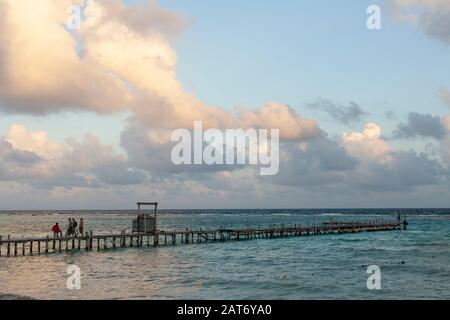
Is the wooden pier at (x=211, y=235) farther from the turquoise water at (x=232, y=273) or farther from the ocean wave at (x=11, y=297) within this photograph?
the ocean wave at (x=11, y=297)

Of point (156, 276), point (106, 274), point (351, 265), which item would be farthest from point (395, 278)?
point (106, 274)

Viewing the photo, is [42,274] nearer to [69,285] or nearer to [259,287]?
[69,285]

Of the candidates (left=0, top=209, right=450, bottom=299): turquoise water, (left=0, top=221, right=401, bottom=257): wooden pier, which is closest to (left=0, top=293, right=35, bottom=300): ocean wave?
(left=0, top=209, right=450, bottom=299): turquoise water

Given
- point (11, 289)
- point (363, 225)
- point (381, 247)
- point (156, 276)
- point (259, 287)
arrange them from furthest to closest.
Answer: point (363, 225) < point (381, 247) < point (156, 276) < point (259, 287) < point (11, 289)

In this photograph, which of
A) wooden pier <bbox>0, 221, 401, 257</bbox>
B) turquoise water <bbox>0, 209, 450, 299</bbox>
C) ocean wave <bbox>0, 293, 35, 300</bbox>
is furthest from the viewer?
wooden pier <bbox>0, 221, 401, 257</bbox>

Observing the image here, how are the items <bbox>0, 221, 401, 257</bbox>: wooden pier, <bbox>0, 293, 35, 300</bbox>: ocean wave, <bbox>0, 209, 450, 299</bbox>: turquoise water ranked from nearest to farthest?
<bbox>0, 293, 35, 300</bbox>: ocean wave, <bbox>0, 209, 450, 299</bbox>: turquoise water, <bbox>0, 221, 401, 257</bbox>: wooden pier

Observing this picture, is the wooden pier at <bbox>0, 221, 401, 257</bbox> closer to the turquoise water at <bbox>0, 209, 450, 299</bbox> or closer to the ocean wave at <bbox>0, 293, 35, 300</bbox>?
the turquoise water at <bbox>0, 209, 450, 299</bbox>

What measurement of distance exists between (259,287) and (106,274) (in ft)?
34.7

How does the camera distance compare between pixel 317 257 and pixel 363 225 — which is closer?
pixel 317 257

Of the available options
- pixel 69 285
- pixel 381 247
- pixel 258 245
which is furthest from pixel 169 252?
pixel 381 247

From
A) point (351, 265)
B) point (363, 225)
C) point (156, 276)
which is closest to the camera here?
point (156, 276)

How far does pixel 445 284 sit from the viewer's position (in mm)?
32156

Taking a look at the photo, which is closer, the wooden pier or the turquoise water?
the turquoise water
